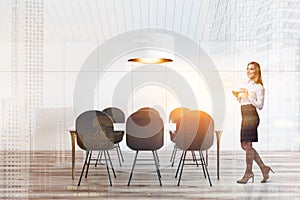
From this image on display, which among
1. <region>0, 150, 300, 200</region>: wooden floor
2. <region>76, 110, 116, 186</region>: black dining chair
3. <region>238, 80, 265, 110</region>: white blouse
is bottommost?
<region>0, 150, 300, 200</region>: wooden floor

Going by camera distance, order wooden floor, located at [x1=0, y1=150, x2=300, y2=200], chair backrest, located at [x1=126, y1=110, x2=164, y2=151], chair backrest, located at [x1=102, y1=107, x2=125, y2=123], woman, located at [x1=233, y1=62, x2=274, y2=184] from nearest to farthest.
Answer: wooden floor, located at [x1=0, y1=150, x2=300, y2=200], chair backrest, located at [x1=126, y1=110, x2=164, y2=151], woman, located at [x1=233, y1=62, x2=274, y2=184], chair backrest, located at [x1=102, y1=107, x2=125, y2=123]

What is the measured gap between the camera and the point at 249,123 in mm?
4488

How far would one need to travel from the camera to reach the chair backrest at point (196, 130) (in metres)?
4.15

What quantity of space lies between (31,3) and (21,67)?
705mm

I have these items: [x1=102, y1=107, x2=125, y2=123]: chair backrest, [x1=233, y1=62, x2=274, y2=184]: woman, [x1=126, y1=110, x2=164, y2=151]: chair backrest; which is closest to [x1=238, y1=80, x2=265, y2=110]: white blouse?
[x1=233, y1=62, x2=274, y2=184]: woman

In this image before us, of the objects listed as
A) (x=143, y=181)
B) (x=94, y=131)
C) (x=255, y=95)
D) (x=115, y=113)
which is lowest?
(x=143, y=181)

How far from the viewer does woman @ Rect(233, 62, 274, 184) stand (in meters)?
4.31

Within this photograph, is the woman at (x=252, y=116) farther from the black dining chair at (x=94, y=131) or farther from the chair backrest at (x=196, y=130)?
the black dining chair at (x=94, y=131)

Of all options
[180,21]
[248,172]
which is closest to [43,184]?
[248,172]

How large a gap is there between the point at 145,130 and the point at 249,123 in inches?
47.6

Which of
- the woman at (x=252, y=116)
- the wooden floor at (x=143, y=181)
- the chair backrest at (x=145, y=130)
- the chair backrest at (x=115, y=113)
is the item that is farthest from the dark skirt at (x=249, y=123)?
the chair backrest at (x=115, y=113)

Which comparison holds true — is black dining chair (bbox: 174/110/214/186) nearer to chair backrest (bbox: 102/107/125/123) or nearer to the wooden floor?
the wooden floor

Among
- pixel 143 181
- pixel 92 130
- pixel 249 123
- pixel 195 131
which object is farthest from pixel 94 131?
pixel 249 123

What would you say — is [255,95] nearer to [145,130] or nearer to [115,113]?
[145,130]
